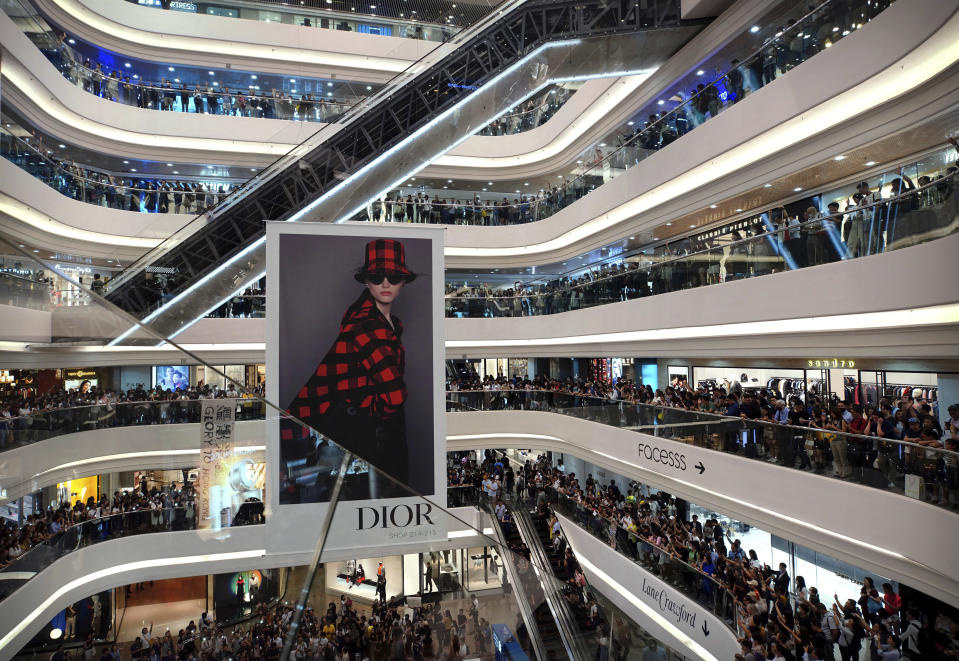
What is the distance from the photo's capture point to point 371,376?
1159 centimetres

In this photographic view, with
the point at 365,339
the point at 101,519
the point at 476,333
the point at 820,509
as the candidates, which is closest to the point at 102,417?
the point at 101,519

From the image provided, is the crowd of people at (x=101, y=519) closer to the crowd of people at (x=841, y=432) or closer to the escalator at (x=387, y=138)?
the crowd of people at (x=841, y=432)

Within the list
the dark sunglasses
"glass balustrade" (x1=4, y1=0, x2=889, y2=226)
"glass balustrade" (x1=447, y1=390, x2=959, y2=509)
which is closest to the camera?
"glass balustrade" (x1=447, y1=390, x2=959, y2=509)

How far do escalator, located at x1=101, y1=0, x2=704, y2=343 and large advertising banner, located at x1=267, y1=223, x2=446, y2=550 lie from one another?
52.1 inches

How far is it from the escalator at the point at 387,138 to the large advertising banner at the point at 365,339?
4.34ft

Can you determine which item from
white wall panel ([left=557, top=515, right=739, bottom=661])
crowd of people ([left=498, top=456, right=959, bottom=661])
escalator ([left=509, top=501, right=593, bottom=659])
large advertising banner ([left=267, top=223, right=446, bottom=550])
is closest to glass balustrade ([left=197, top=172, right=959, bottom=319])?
crowd of people ([left=498, top=456, right=959, bottom=661])

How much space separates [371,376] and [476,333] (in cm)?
1090

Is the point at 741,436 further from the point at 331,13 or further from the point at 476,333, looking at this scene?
the point at 331,13

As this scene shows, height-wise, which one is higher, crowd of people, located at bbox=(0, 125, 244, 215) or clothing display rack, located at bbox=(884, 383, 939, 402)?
crowd of people, located at bbox=(0, 125, 244, 215)

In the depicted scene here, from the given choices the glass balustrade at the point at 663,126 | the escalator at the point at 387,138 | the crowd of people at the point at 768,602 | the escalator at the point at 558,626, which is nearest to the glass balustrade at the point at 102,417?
the escalator at the point at 558,626

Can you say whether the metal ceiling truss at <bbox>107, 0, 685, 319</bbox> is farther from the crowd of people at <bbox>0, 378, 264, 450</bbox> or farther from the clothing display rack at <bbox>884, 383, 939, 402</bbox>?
the crowd of people at <bbox>0, 378, 264, 450</bbox>

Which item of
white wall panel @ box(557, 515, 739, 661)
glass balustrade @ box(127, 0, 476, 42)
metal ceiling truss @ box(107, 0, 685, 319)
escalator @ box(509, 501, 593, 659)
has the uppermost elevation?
glass balustrade @ box(127, 0, 476, 42)

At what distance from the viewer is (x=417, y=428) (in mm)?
11789

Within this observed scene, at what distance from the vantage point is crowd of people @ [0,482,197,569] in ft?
6.14
